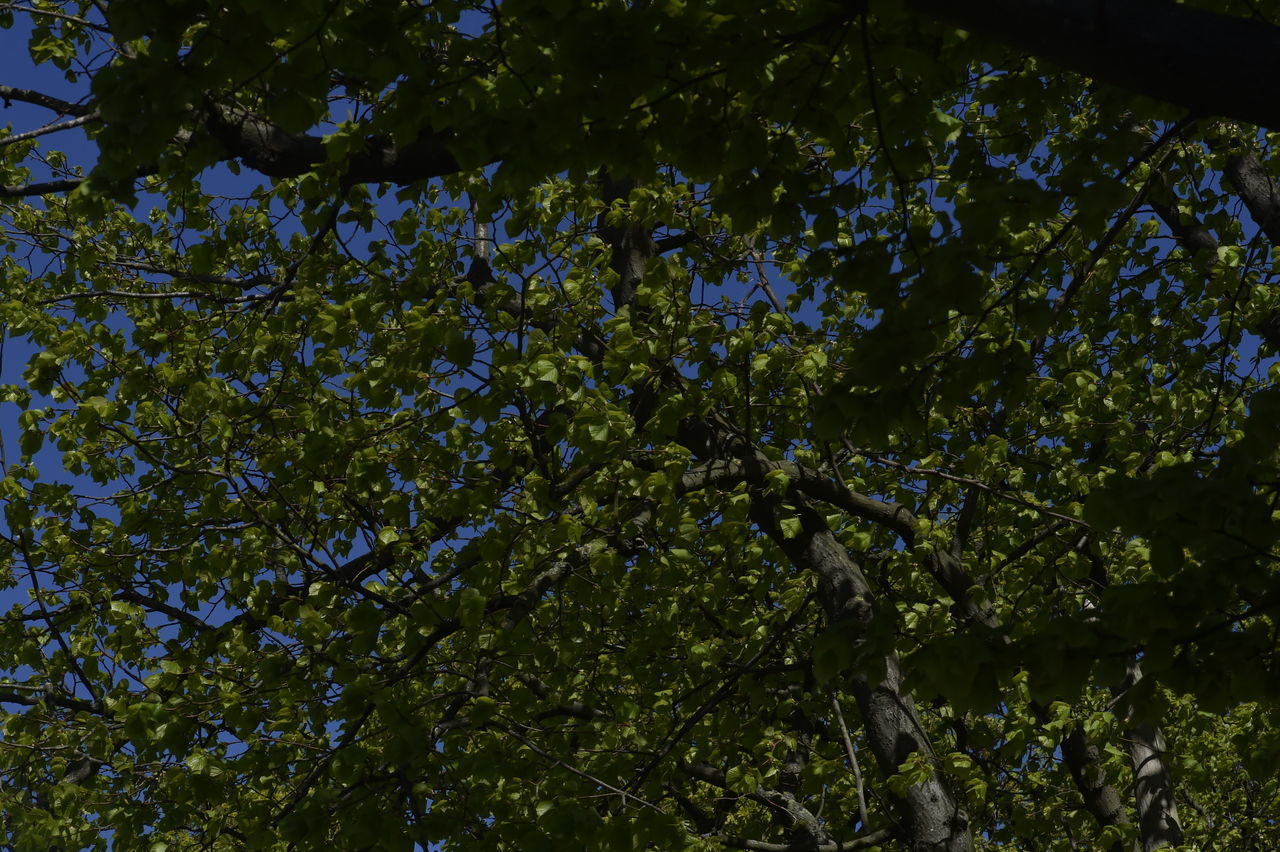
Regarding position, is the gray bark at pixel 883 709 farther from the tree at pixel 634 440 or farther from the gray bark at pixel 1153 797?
the gray bark at pixel 1153 797

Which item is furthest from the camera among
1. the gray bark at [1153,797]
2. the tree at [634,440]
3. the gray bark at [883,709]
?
the gray bark at [1153,797]

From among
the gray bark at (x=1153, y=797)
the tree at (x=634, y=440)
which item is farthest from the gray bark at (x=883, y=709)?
the gray bark at (x=1153, y=797)

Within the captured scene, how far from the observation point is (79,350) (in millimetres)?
8273

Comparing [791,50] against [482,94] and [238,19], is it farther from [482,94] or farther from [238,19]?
[238,19]

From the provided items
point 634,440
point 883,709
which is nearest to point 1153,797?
point 883,709

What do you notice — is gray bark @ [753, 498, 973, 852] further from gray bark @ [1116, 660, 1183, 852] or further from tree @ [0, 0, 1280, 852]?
gray bark @ [1116, 660, 1183, 852]

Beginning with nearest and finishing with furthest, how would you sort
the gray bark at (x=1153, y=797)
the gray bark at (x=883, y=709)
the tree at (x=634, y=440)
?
the tree at (x=634, y=440)
the gray bark at (x=883, y=709)
the gray bark at (x=1153, y=797)

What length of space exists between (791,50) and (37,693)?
705 cm

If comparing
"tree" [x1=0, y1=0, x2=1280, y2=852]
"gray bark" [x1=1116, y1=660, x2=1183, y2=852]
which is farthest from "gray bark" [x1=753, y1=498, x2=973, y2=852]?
"gray bark" [x1=1116, y1=660, x2=1183, y2=852]

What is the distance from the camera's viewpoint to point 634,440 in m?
6.68

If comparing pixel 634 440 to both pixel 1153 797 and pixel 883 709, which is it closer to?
pixel 883 709

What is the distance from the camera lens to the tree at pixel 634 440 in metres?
3.53

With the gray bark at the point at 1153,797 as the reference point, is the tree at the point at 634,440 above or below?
above

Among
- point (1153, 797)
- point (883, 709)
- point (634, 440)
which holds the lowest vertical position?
point (1153, 797)
